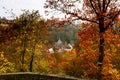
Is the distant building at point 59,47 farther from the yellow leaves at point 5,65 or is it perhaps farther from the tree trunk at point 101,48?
the tree trunk at point 101,48

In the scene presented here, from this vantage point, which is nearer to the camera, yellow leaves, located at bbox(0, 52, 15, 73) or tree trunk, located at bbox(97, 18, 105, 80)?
tree trunk, located at bbox(97, 18, 105, 80)

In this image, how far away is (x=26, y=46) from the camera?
28156 mm

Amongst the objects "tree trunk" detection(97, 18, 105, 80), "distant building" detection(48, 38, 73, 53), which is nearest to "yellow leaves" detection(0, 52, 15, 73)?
"tree trunk" detection(97, 18, 105, 80)

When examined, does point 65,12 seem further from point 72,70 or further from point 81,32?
point 72,70

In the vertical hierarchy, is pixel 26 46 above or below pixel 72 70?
above

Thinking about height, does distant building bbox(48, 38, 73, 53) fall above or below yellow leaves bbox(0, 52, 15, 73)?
below

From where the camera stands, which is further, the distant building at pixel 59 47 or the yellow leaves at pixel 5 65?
the distant building at pixel 59 47

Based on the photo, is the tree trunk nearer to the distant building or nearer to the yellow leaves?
the yellow leaves

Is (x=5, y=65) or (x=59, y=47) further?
(x=59, y=47)

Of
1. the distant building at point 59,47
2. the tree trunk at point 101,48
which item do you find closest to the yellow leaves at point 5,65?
the tree trunk at point 101,48

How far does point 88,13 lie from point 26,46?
1489 cm

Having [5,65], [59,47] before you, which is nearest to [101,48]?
[5,65]

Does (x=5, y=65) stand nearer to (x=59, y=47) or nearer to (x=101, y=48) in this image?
(x=101, y=48)

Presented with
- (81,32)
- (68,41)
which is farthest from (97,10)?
(68,41)
